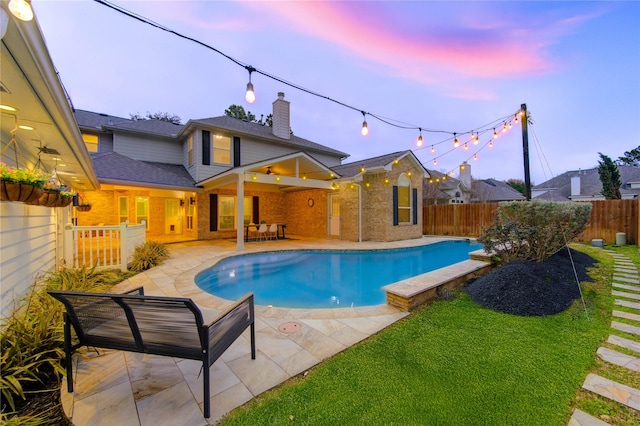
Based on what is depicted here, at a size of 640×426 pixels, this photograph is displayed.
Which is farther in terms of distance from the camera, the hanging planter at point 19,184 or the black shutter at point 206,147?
the black shutter at point 206,147

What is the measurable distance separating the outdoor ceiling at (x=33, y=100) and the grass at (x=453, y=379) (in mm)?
2832

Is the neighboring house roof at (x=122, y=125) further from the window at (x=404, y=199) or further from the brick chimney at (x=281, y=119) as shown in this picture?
the window at (x=404, y=199)

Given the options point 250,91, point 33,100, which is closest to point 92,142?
point 250,91

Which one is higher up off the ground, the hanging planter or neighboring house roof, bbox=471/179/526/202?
neighboring house roof, bbox=471/179/526/202

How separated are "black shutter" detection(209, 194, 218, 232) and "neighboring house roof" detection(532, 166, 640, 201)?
19554 mm

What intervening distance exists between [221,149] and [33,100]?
414 inches

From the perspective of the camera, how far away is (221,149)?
1238 cm

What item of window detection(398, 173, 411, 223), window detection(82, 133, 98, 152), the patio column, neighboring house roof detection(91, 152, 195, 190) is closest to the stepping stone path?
window detection(398, 173, 411, 223)

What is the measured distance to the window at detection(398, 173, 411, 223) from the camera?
12875mm

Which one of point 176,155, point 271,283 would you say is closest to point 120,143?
point 176,155

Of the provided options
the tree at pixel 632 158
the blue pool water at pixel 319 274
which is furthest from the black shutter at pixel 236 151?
the tree at pixel 632 158

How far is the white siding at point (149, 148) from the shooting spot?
39.4 feet

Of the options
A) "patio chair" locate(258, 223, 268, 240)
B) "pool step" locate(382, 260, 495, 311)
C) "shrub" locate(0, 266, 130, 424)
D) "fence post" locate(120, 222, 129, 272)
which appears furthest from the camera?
"patio chair" locate(258, 223, 268, 240)

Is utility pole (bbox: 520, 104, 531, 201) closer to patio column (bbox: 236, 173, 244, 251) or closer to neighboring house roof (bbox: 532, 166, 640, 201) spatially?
patio column (bbox: 236, 173, 244, 251)
